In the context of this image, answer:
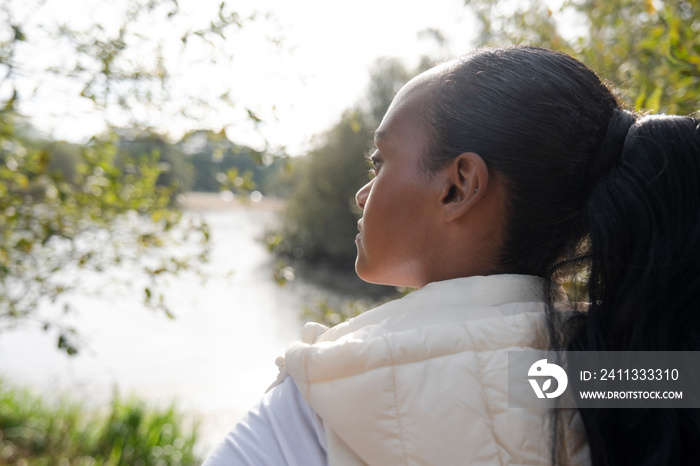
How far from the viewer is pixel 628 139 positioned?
934mm

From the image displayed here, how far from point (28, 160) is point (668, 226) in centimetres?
273

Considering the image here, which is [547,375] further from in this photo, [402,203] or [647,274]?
[402,203]

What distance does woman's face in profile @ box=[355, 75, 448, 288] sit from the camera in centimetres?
106

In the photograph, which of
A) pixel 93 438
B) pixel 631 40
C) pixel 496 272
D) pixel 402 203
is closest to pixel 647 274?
pixel 496 272

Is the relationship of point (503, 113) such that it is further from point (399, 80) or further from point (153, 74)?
point (399, 80)

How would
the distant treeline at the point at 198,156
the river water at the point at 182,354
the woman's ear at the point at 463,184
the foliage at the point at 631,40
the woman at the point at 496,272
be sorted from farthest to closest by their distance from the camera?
the river water at the point at 182,354
the distant treeline at the point at 198,156
the foliage at the point at 631,40
the woman's ear at the point at 463,184
the woman at the point at 496,272

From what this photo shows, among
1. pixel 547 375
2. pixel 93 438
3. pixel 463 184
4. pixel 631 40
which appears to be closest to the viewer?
pixel 547 375

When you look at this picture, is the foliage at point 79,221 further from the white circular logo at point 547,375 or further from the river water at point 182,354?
the river water at point 182,354

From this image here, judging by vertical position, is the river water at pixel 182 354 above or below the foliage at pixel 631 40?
below

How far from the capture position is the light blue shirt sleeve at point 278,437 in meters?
0.83

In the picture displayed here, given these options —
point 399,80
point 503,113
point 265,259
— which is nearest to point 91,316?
point 265,259

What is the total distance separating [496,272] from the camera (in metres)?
1.04

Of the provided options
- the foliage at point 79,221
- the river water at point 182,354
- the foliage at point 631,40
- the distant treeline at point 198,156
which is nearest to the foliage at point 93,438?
the river water at point 182,354

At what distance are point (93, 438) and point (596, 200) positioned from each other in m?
4.58
